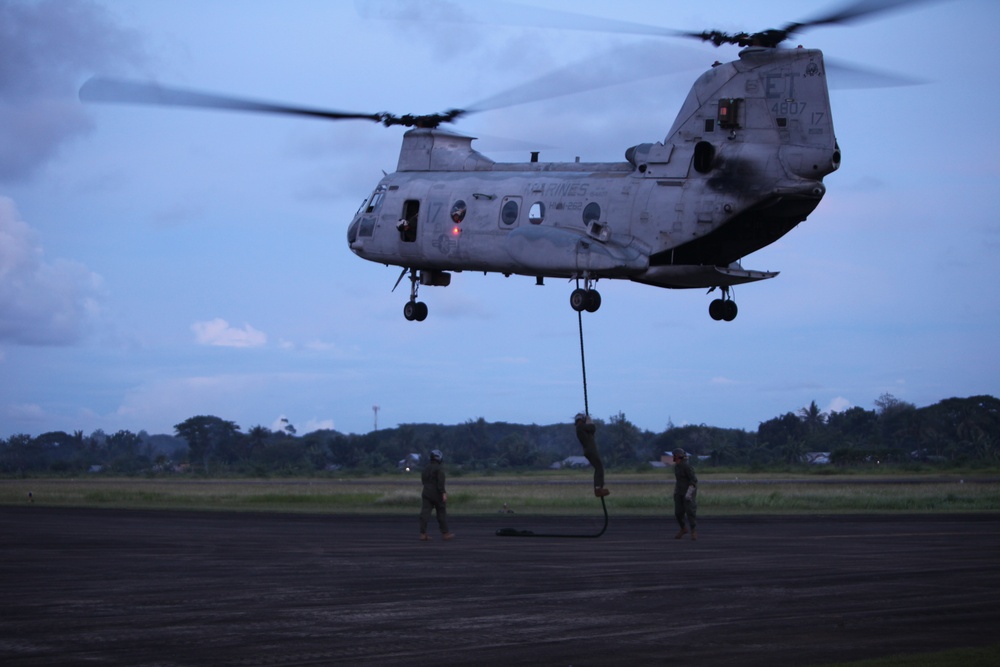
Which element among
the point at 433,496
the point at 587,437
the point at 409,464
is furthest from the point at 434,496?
the point at 409,464

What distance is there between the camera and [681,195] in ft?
99.8

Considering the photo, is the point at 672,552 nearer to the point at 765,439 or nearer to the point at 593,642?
the point at 593,642

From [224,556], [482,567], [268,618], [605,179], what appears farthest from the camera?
[605,179]

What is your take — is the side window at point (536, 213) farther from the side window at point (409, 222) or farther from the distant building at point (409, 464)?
the distant building at point (409, 464)

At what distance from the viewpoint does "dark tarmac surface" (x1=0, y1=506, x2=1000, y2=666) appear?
12.3 meters

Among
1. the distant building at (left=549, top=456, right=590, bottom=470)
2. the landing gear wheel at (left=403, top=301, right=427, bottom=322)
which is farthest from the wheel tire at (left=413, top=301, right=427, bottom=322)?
the distant building at (left=549, top=456, right=590, bottom=470)

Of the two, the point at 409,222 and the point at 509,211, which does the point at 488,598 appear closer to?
the point at 509,211

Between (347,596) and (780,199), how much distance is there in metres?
16.9

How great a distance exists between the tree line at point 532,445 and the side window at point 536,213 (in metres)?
78.0

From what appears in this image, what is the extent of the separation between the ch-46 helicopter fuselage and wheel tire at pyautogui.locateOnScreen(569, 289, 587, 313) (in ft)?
0.08

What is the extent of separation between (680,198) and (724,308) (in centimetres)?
368

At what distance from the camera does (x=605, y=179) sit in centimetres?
3197

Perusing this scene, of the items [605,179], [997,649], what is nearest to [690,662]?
[997,649]

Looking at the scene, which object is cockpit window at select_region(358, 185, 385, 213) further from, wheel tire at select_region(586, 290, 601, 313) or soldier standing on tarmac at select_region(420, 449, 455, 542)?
soldier standing on tarmac at select_region(420, 449, 455, 542)
